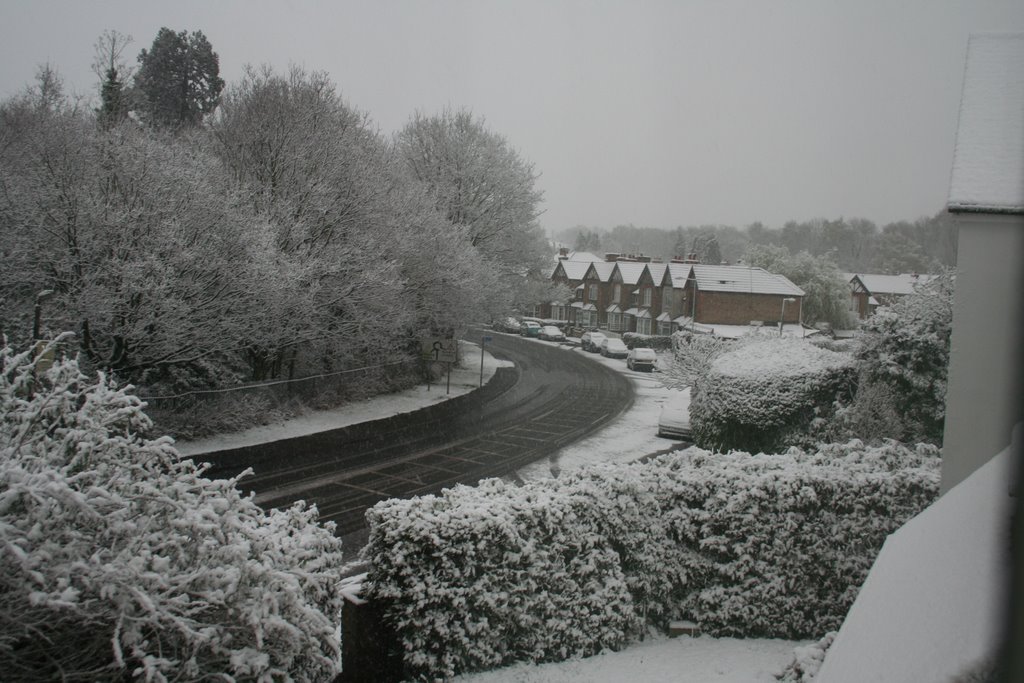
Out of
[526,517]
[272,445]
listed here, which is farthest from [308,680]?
[272,445]

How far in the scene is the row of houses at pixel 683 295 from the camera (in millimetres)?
51188

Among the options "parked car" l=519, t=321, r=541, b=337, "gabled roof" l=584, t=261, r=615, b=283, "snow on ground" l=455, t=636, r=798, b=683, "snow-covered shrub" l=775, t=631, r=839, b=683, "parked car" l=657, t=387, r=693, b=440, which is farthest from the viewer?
"gabled roof" l=584, t=261, r=615, b=283

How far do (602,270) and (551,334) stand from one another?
1378 cm

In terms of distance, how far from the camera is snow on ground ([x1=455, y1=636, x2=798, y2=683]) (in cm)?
719

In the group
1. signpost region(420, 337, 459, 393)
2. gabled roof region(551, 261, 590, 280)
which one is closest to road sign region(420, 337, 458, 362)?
signpost region(420, 337, 459, 393)

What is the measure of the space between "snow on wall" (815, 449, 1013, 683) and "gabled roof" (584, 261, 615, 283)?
62.2 metres

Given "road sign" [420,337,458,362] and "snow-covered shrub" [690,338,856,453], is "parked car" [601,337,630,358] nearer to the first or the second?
"road sign" [420,337,458,362]

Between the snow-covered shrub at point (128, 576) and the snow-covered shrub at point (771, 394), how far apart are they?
600 inches

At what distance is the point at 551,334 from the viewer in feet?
185

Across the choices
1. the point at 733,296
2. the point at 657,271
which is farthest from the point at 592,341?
the point at 657,271

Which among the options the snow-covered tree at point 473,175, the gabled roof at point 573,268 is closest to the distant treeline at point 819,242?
the gabled roof at point 573,268

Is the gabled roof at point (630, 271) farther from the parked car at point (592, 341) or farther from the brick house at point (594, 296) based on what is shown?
the parked car at point (592, 341)

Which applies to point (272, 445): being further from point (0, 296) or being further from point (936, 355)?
point (936, 355)

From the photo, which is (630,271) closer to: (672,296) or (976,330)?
(672,296)
